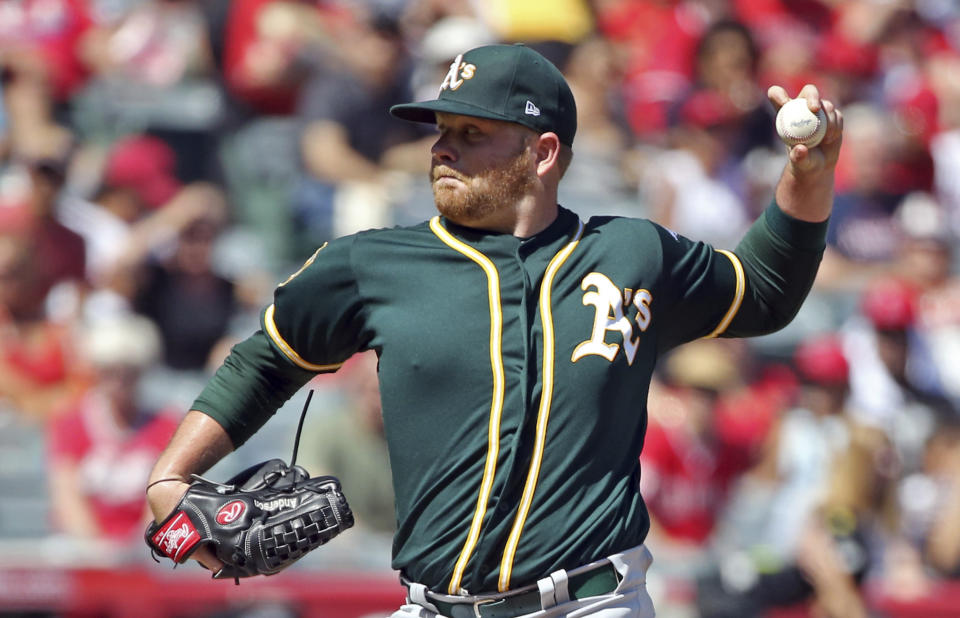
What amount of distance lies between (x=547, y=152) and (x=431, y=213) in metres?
Answer: 4.87

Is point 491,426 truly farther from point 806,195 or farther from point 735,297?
point 806,195

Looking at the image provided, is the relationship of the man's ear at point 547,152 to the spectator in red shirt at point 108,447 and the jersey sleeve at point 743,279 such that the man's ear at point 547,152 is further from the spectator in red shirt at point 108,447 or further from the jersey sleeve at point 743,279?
the spectator in red shirt at point 108,447

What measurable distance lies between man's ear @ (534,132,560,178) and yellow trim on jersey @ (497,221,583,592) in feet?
0.78

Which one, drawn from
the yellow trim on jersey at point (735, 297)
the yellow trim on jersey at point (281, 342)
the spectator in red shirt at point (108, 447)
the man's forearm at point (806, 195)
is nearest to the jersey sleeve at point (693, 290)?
the yellow trim on jersey at point (735, 297)

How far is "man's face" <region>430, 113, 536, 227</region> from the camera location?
138 inches

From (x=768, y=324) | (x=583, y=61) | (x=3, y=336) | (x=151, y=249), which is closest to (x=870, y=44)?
(x=583, y=61)

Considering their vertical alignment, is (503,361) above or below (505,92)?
below

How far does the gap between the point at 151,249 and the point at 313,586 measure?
2498mm

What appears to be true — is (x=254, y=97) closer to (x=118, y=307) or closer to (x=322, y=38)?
(x=322, y=38)

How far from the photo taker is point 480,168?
350cm

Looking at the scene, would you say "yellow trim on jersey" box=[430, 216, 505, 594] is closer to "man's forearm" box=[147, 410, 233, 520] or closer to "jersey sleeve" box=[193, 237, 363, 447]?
"jersey sleeve" box=[193, 237, 363, 447]

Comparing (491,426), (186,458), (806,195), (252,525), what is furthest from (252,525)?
(806,195)

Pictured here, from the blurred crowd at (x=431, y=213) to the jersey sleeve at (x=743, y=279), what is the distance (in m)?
2.98

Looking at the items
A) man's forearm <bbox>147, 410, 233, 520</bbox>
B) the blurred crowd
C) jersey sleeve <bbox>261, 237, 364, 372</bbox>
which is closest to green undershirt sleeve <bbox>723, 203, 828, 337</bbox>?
jersey sleeve <bbox>261, 237, 364, 372</bbox>
